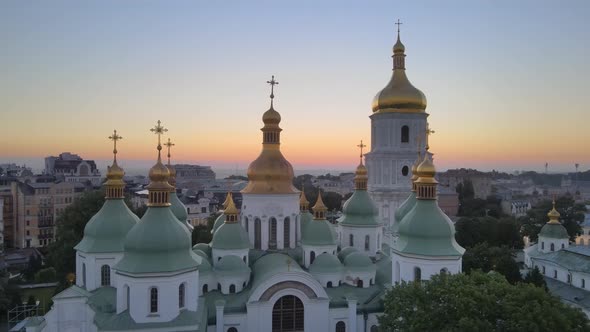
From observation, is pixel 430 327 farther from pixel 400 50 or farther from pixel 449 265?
pixel 400 50

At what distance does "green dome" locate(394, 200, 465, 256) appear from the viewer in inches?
792

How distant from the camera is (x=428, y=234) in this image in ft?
66.6

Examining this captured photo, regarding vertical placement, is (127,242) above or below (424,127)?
below

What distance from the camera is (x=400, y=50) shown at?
39.4m

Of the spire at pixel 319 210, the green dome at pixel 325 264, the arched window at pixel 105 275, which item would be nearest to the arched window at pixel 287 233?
the spire at pixel 319 210

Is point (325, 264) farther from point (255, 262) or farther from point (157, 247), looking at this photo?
point (157, 247)

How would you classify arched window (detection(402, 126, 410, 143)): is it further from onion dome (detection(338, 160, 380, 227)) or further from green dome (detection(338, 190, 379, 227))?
green dome (detection(338, 190, 379, 227))

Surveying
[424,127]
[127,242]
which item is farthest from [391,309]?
[424,127]

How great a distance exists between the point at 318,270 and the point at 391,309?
25.7ft

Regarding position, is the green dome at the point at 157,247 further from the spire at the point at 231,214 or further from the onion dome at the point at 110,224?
the spire at the point at 231,214

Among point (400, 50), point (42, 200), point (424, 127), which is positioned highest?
point (400, 50)

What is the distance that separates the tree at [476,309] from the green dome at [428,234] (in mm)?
3860

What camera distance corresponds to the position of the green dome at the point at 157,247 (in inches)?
723

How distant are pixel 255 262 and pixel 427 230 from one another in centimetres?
954
